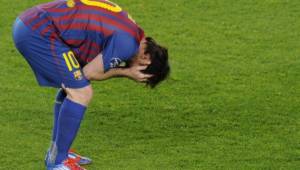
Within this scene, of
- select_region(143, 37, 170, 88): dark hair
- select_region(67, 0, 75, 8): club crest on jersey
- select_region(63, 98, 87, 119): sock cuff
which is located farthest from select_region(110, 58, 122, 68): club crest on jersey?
select_region(67, 0, 75, 8): club crest on jersey

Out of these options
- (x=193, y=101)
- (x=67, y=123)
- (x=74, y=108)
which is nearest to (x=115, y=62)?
(x=74, y=108)

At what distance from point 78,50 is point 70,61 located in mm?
151

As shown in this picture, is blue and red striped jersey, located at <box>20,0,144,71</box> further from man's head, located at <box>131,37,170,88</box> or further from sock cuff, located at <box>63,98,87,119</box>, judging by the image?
sock cuff, located at <box>63,98,87,119</box>

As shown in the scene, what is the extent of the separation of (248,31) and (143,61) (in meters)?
4.66

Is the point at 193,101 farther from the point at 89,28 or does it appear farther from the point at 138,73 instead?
the point at 89,28

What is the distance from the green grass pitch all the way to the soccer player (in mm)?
A: 729

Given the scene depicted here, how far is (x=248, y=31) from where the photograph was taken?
11.7 metres

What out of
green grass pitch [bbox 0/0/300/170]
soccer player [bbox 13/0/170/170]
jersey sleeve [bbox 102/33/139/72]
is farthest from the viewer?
green grass pitch [bbox 0/0/300/170]

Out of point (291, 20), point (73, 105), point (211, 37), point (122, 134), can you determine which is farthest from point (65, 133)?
point (291, 20)

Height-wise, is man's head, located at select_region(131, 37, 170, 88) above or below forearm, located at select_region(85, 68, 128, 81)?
above

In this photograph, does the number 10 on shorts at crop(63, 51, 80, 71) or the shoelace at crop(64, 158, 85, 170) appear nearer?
the number 10 on shorts at crop(63, 51, 80, 71)

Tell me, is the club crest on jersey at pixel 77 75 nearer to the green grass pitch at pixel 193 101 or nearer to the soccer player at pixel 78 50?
the soccer player at pixel 78 50

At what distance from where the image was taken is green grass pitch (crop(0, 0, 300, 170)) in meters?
7.97

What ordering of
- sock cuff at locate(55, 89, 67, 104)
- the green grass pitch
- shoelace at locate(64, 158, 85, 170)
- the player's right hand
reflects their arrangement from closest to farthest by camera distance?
the player's right hand → shoelace at locate(64, 158, 85, 170) → sock cuff at locate(55, 89, 67, 104) → the green grass pitch
